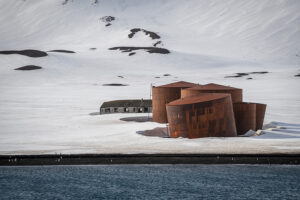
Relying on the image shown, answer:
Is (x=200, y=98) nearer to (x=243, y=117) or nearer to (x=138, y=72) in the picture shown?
(x=243, y=117)

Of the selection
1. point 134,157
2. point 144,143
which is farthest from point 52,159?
point 144,143

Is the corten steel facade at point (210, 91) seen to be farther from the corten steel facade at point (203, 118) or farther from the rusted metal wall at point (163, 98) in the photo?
the corten steel facade at point (203, 118)

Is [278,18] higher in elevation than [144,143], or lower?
higher

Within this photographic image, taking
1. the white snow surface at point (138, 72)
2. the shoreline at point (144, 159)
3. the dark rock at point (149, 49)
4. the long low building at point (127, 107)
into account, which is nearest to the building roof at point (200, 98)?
the white snow surface at point (138, 72)

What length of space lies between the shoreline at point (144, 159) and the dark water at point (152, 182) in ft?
1.43

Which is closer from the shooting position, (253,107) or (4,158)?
(4,158)

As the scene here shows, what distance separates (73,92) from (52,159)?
5123 centimetres

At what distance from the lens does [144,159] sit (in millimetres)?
23188

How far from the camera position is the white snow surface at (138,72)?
93.0ft

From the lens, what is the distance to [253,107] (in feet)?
111

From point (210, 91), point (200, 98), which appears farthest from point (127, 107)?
point (200, 98)

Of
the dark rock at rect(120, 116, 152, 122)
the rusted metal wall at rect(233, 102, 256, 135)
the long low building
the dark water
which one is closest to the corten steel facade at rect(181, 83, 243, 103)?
the rusted metal wall at rect(233, 102, 256, 135)

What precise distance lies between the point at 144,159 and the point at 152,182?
2892mm

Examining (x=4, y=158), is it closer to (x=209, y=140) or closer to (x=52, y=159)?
(x=52, y=159)
